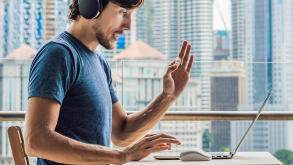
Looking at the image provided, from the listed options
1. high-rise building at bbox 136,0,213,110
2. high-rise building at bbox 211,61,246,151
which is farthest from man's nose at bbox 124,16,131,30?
high-rise building at bbox 136,0,213,110

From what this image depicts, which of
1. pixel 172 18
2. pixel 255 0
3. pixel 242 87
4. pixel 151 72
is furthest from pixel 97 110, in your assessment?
pixel 255 0

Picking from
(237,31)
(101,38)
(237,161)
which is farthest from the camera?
(237,31)

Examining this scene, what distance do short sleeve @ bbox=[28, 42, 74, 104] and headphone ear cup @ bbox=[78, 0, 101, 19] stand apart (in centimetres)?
14

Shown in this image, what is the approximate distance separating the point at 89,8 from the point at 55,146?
39 cm

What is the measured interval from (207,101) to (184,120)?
380 millimetres

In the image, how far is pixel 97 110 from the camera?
3.69 feet

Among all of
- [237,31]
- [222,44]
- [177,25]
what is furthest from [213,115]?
[222,44]

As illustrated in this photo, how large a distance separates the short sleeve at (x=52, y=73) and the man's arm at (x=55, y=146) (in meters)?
0.02

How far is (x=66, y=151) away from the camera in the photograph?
3.22 ft

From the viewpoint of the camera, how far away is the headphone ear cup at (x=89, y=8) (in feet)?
3.64

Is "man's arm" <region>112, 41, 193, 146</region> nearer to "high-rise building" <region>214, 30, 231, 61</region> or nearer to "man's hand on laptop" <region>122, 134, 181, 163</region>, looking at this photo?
"man's hand on laptop" <region>122, 134, 181, 163</region>

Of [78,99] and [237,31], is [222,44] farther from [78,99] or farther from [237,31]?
→ [78,99]

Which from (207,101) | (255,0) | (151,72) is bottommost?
(207,101)

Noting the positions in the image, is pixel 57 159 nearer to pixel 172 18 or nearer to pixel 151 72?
pixel 151 72
